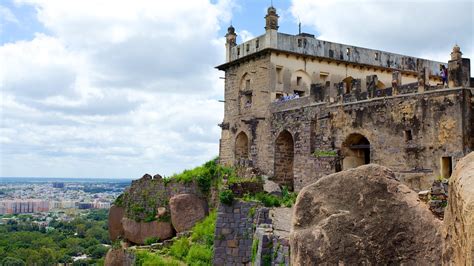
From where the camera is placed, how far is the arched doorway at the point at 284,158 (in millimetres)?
25344

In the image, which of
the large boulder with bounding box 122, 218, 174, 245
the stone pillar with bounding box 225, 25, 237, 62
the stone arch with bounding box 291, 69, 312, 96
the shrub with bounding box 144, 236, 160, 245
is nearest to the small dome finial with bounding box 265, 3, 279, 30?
the stone arch with bounding box 291, 69, 312, 96

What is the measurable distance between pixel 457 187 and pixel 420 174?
15.0 m

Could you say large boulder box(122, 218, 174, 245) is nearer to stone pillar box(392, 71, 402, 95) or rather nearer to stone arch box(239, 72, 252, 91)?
stone arch box(239, 72, 252, 91)

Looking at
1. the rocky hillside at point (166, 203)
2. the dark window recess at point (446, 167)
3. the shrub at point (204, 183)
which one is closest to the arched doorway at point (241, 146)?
the rocky hillside at point (166, 203)

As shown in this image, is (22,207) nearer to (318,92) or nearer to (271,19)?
(271,19)

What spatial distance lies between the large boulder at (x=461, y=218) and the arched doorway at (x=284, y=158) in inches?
818

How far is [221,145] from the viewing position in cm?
3019

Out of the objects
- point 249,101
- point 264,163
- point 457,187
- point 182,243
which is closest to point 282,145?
point 264,163

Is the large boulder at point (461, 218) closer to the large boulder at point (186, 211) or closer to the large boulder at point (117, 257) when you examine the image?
the large boulder at point (117, 257)

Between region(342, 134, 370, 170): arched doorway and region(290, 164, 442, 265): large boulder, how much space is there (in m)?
15.9

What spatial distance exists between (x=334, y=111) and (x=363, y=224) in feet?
55.1

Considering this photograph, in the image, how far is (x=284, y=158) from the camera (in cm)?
2542

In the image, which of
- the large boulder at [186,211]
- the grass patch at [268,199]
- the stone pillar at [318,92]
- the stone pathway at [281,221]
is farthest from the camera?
the large boulder at [186,211]

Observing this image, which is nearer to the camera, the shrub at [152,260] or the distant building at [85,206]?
the shrub at [152,260]
